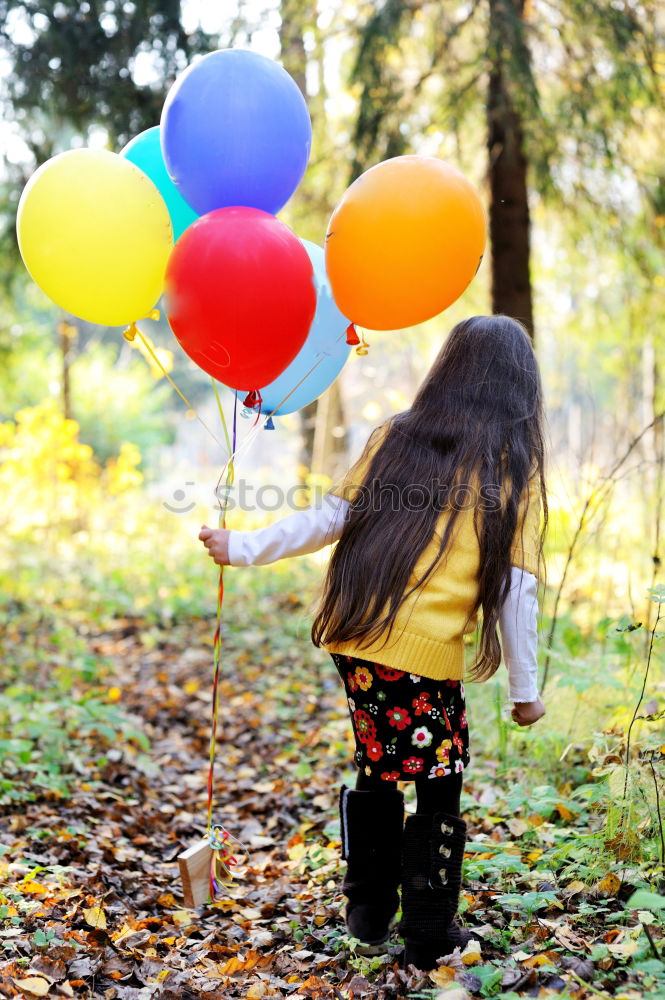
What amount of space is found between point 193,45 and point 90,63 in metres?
0.62

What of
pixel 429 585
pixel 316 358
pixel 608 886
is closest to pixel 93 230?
pixel 316 358

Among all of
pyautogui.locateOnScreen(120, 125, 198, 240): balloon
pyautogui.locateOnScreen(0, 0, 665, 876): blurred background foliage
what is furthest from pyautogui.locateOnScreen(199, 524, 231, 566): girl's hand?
pyautogui.locateOnScreen(0, 0, 665, 876): blurred background foliage

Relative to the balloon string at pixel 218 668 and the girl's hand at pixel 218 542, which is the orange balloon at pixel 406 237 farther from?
the girl's hand at pixel 218 542

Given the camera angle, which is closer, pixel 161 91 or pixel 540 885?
pixel 540 885

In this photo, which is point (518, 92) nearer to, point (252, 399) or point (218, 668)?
point (252, 399)

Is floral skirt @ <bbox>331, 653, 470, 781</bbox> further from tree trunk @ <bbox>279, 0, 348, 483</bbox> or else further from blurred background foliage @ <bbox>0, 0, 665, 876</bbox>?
tree trunk @ <bbox>279, 0, 348, 483</bbox>

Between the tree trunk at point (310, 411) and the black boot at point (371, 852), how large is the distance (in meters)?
3.65

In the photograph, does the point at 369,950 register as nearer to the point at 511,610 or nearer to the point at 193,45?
the point at 511,610

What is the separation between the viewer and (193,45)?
16.1ft

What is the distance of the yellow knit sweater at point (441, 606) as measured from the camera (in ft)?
6.98

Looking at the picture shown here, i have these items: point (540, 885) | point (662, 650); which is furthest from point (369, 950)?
point (662, 650)

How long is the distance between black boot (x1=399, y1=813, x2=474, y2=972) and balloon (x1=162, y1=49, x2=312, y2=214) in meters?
1.83

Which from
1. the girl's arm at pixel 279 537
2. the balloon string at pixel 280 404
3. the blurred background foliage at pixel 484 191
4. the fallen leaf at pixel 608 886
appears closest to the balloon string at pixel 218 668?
the balloon string at pixel 280 404

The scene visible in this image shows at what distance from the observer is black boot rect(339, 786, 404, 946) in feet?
7.65
